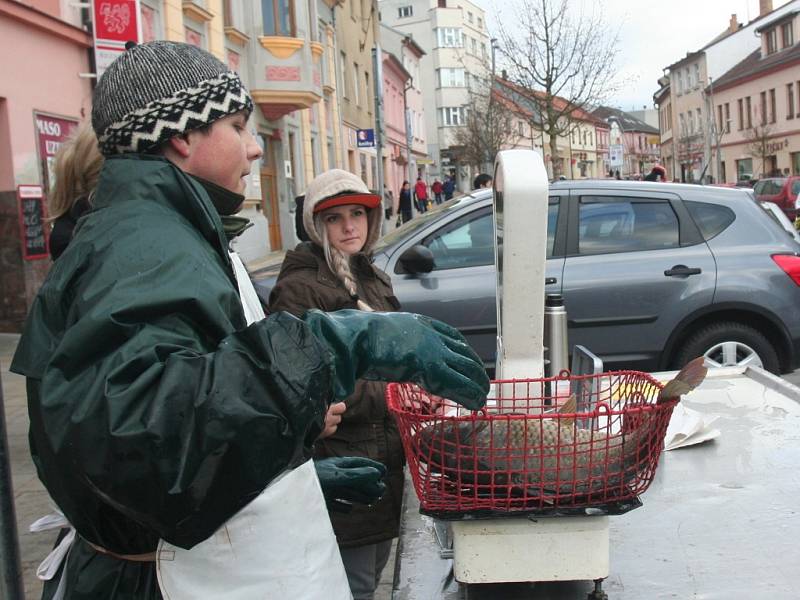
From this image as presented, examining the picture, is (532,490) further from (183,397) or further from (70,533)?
(70,533)

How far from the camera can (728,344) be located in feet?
20.2

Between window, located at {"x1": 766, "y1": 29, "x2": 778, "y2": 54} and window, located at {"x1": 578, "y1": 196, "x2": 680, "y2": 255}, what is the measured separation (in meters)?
51.8

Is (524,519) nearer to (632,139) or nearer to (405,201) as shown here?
(405,201)

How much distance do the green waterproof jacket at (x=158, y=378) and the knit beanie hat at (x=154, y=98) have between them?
0.12m

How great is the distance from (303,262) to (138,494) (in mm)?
1790

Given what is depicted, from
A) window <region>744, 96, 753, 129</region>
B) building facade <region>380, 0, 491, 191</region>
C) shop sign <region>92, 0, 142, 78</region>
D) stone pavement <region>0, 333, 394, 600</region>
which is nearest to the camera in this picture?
stone pavement <region>0, 333, 394, 600</region>

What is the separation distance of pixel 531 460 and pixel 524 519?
5.0 inches

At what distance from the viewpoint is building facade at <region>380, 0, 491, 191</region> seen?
2633 inches

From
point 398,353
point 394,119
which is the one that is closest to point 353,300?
point 398,353

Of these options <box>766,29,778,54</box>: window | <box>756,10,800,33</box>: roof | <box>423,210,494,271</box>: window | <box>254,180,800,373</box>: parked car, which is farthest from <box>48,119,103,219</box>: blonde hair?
<box>766,29,778,54</box>: window

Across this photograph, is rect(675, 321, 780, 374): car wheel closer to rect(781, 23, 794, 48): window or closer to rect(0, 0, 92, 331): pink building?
rect(0, 0, 92, 331): pink building

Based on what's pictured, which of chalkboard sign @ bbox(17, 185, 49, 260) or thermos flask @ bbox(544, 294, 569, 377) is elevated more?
chalkboard sign @ bbox(17, 185, 49, 260)

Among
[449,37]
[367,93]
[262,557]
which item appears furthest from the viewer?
[449,37]

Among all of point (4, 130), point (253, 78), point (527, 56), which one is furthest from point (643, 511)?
point (527, 56)
